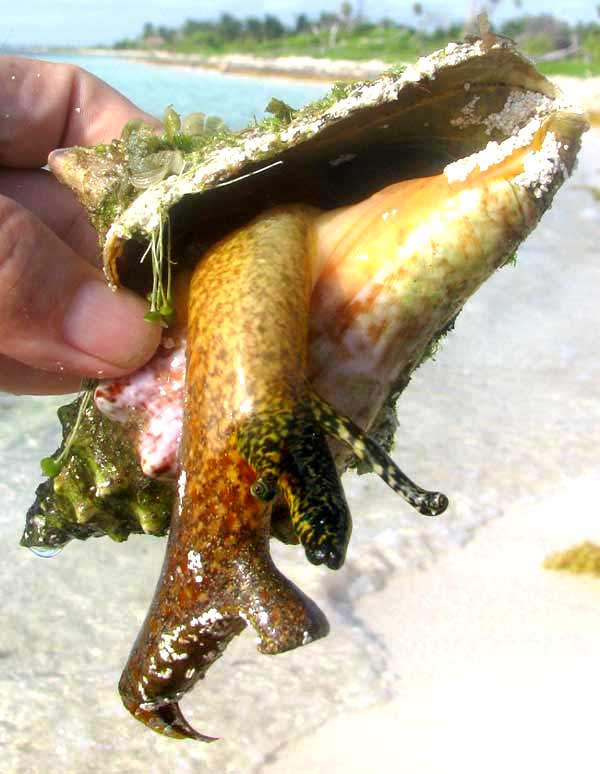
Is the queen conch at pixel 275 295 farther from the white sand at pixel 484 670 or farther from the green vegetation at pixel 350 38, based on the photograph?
the green vegetation at pixel 350 38

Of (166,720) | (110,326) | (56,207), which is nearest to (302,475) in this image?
(110,326)

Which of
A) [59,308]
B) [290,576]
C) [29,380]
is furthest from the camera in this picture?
[290,576]

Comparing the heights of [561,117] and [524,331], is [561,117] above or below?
above

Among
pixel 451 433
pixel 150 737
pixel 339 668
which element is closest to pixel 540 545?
pixel 339 668

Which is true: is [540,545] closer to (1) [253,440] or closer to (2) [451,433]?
(2) [451,433]

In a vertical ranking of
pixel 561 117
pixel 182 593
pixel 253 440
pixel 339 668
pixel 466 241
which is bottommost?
pixel 339 668

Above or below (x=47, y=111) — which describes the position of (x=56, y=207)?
below

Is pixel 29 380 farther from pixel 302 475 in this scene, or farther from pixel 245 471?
pixel 302 475

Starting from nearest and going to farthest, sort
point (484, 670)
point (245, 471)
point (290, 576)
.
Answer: point (245, 471)
point (484, 670)
point (290, 576)
